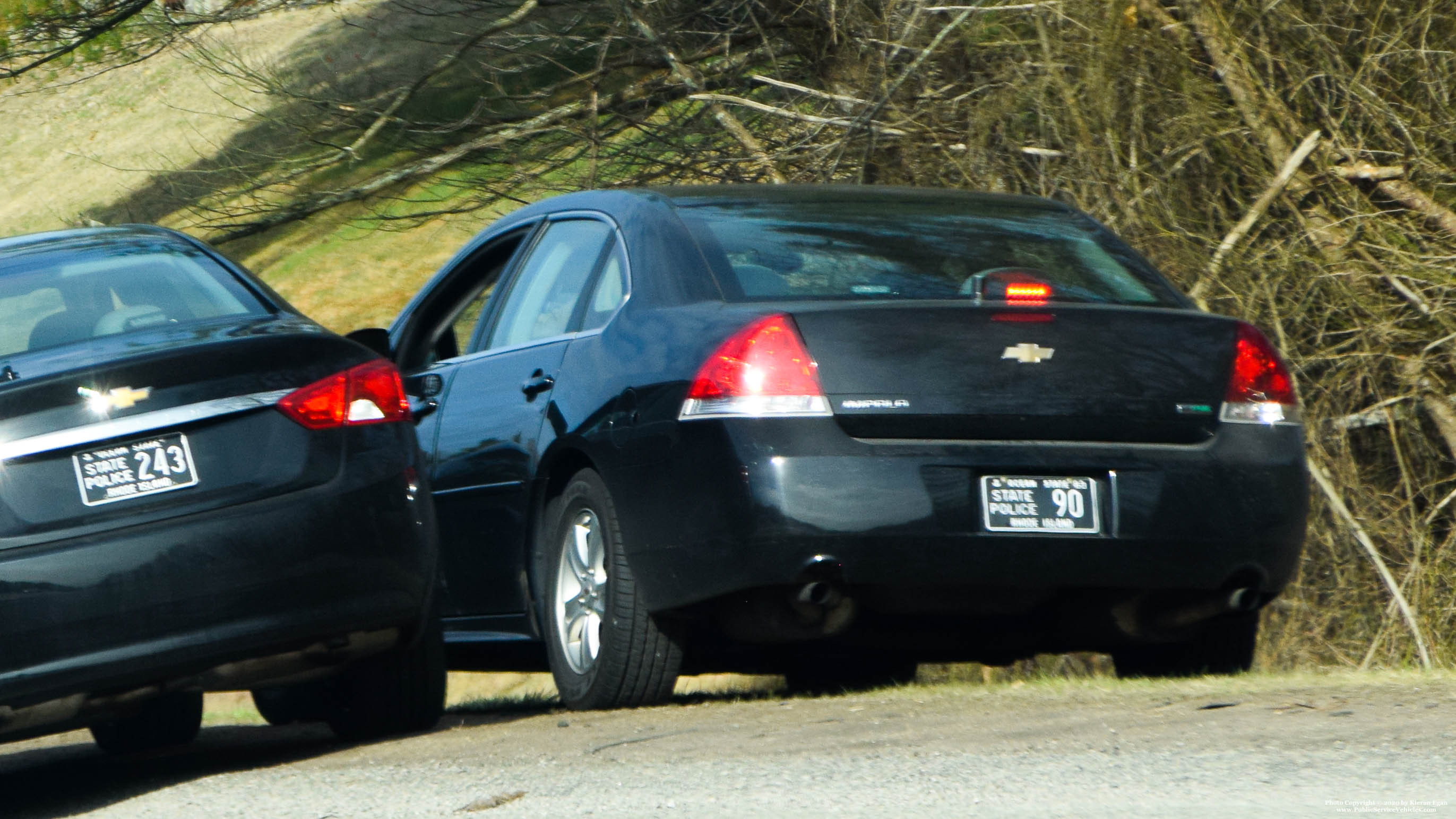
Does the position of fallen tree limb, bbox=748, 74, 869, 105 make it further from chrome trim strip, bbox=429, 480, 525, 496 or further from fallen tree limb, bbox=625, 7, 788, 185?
chrome trim strip, bbox=429, 480, 525, 496

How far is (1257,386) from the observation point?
5297 mm

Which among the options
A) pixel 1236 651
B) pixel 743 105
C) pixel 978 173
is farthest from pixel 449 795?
pixel 743 105

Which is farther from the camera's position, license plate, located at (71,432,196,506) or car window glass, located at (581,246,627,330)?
car window glass, located at (581,246,627,330)

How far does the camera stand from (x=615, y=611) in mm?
5473

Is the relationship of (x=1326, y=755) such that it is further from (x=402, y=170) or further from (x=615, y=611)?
(x=402, y=170)

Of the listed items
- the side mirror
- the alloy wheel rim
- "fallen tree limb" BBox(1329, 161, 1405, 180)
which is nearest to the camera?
the alloy wheel rim

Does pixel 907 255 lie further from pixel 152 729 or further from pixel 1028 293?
pixel 152 729

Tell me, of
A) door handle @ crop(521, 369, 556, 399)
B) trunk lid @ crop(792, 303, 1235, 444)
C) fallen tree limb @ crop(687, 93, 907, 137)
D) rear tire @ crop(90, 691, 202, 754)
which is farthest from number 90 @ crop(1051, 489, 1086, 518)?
fallen tree limb @ crop(687, 93, 907, 137)

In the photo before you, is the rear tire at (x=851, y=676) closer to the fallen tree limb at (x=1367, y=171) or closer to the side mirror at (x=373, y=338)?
the side mirror at (x=373, y=338)

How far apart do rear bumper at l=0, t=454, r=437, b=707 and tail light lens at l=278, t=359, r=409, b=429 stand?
0.42 ft

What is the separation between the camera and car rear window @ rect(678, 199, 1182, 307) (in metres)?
5.27

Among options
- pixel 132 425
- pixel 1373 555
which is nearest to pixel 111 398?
pixel 132 425

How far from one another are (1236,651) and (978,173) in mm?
4627

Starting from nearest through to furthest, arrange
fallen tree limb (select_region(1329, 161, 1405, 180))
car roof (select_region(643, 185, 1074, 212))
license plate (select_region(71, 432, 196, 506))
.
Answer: license plate (select_region(71, 432, 196, 506))
car roof (select_region(643, 185, 1074, 212))
fallen tree limb (select_region(1329, 161, 1405, 180))
